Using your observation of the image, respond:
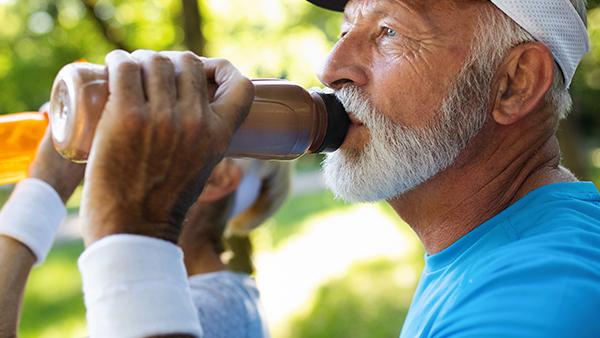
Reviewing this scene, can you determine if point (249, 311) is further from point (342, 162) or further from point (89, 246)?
point (89, 246)

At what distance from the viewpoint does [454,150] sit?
5.54 feet

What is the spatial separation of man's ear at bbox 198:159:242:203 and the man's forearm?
729 mm

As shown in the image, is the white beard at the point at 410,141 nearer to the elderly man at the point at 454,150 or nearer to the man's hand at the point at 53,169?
the elderly man at the point at 454,150

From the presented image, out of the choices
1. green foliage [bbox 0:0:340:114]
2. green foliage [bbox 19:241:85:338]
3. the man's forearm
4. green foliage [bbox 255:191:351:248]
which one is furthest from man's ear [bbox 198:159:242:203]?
green foliage [bbox 255:191:351:248]

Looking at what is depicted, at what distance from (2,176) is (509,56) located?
4.26 feet

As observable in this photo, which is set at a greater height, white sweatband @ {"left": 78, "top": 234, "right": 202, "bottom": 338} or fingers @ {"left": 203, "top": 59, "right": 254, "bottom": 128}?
fingers @ {"left": 203, "top": 59, "right": 254, "bottom": 128}

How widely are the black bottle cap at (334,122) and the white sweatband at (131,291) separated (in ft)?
1.94

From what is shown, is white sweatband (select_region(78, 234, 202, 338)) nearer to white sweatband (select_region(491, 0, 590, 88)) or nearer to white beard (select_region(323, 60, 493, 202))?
white beard (select_region(323, 60, 493, 202))

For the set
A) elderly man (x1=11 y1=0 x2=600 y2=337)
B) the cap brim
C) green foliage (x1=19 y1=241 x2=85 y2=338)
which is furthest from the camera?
green foliage (x1=19 y1=241 x2=85 y2=338)

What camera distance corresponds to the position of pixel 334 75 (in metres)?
1.69

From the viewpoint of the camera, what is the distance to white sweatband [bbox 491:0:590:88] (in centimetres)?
164


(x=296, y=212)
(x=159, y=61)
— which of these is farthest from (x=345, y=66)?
(x=296, y=212)

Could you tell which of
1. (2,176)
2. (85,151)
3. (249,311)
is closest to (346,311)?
(249,311)

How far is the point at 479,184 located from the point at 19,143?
47.1 inches
